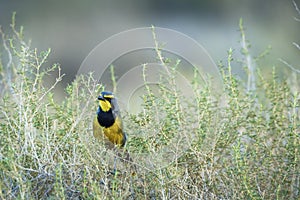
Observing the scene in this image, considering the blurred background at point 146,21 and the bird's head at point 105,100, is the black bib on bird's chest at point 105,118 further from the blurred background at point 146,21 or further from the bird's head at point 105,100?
the blurred background at point 146,21

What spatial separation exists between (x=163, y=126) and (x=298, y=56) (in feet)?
23.2

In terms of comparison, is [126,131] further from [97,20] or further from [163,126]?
[97,20]

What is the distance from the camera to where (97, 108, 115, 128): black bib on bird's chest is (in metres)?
3.81

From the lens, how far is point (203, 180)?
321cm

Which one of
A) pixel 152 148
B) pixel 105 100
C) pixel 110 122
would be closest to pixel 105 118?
pixel 110 122

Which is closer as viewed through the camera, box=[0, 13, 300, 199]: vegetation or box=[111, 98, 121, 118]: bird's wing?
box=[0, 13, 300, 199]: vegetation

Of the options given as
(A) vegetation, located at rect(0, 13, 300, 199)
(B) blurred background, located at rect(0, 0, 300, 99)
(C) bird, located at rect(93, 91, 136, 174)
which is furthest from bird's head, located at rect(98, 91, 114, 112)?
(B) blurred background, located at rect(0, 0, 300, 99)

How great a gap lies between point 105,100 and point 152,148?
0.67 m

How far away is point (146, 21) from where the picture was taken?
43.4 ft

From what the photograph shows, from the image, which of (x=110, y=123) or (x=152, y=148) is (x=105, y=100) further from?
(x=152, y=148)

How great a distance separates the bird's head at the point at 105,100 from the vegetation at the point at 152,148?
0.12 meters

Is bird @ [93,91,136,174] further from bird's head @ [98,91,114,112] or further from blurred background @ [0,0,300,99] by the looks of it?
blurred background @ [0,0,300,99]

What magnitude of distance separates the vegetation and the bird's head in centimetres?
12

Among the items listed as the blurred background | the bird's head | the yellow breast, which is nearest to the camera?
the bird's head
